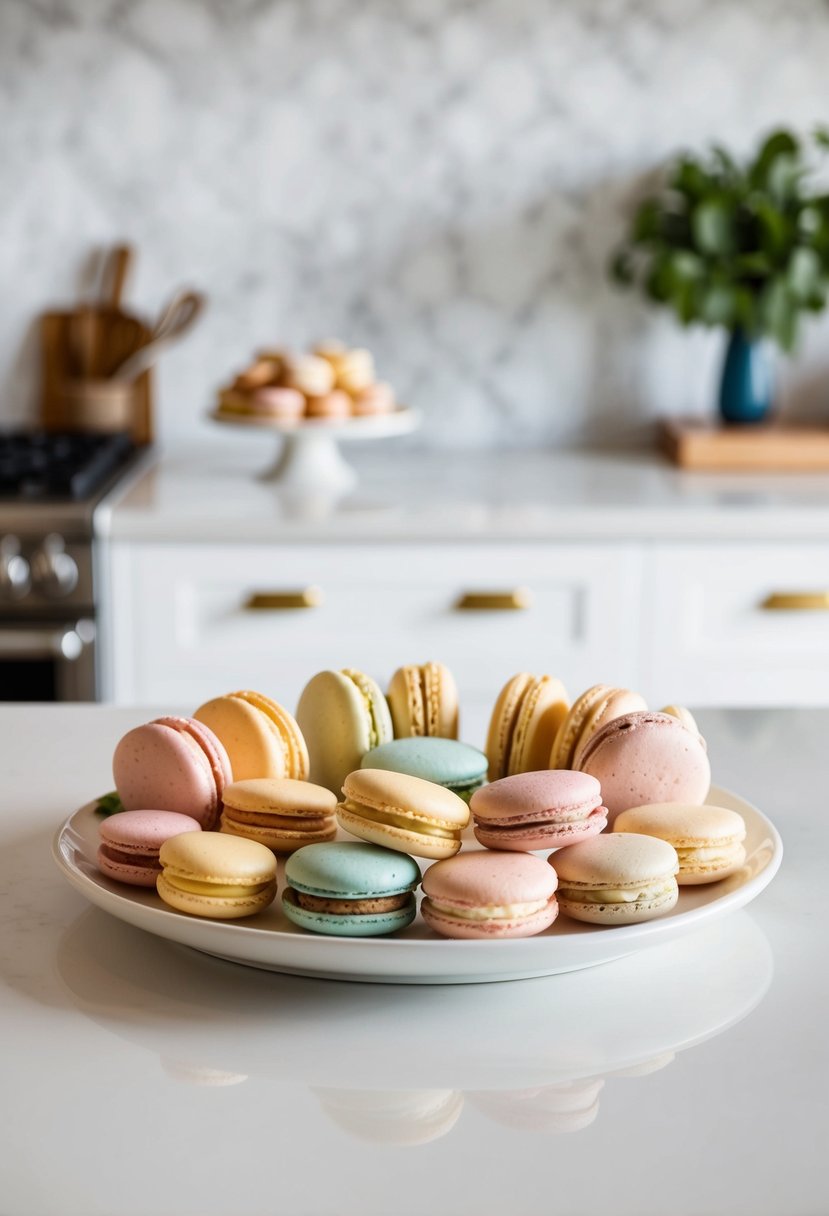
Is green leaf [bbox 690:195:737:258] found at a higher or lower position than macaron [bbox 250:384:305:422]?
higher

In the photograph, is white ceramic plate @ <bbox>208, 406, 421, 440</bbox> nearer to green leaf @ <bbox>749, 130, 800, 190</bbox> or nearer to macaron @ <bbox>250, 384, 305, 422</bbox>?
macaron @ <bbox>250, 384, 305, 422</bbox>

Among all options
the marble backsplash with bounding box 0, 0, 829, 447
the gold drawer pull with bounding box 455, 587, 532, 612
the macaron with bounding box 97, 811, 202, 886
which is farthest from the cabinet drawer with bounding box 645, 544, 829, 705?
the macaron with bounding box 97, 811, 202, 886

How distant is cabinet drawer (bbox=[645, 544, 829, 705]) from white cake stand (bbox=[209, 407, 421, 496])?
0.49 metres

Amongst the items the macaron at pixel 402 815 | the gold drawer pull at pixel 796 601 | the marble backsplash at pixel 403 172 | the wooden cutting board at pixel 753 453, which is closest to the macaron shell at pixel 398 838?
the macaron at pixel 402 815

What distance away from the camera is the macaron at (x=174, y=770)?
30.0 inches

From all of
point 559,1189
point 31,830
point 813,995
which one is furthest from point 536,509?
point 559,1189

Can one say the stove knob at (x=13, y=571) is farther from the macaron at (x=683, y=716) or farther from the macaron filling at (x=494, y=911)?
the macaron filling at (x=494, y=911)

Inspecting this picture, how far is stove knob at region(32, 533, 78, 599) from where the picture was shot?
202cm

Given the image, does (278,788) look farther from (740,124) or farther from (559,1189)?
(740,124)

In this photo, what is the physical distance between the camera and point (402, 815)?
26.8 inches

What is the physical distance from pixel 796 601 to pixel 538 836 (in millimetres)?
1526

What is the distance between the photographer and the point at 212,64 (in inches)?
101

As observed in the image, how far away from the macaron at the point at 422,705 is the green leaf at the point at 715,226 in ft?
5.63

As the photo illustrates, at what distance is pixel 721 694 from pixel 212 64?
1.44 metres
